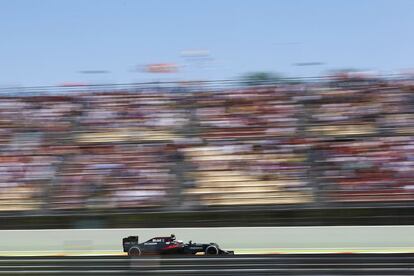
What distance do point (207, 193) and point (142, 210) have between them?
1286 millimetres

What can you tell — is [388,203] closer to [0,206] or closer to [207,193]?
[207,193]

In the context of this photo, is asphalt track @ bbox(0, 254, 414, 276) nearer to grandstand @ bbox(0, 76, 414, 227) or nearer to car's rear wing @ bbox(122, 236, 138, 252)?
car's rear wing @ bbox(122, 236, 138, 252)

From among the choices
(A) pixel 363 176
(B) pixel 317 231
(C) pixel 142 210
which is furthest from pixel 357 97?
(C) pixel 142 210

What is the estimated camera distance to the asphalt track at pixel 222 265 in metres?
5.94

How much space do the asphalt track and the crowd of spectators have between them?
4178mm

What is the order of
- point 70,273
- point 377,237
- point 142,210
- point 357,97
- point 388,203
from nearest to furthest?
point 70,273 < point 377,237 < point 388,203 < point 142,210 < point 357,97

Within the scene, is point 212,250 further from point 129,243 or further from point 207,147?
point 207,147

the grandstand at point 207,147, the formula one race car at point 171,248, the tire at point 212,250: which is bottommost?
the tire at point 212,250

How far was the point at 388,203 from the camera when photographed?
32.9 feet

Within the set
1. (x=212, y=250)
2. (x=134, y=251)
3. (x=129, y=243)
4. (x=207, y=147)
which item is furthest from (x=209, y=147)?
(x=212, y=250)

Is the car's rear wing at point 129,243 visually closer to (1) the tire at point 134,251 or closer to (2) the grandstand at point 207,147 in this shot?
(1) the tire at point 134,251

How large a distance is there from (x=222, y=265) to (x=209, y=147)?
6.10 m

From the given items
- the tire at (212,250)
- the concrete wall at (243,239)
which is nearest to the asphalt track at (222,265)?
the tire at (212,250)

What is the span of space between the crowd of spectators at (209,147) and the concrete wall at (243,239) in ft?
3.15
